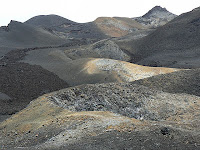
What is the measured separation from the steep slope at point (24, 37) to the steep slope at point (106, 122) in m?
43.5

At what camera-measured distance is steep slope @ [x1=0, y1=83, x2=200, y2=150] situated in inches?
306

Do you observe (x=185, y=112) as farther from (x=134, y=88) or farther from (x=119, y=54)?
(x=119, y=54)

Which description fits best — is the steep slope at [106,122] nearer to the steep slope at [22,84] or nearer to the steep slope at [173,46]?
the steep slope at [22,84]

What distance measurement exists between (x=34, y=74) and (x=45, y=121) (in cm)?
1873

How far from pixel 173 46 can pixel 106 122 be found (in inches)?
1478

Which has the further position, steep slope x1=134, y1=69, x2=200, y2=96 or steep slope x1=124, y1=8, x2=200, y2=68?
steep slope x1=124, y1=8, x2=200, y2=68

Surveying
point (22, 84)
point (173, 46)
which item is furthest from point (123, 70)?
point (173, 46)

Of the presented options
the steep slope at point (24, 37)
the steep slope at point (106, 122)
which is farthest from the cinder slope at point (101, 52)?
the steep slope at point (106, 122)

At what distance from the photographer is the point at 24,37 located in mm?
59031

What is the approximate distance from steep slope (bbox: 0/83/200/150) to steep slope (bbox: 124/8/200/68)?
2129 cm

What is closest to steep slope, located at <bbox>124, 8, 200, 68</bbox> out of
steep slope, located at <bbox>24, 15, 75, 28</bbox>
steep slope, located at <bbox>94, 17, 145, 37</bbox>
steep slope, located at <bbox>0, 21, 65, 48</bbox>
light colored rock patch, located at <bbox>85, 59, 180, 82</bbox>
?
light colored rock patch, located at <bbox>85, 59, 180, 82</bbox>

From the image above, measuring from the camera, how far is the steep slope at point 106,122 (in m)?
7.78

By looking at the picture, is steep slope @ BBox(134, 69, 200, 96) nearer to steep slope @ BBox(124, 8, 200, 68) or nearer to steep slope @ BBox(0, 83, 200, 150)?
steep slope @ BBox(0, 83, 200, 150)

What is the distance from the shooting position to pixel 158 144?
24.6 feet
